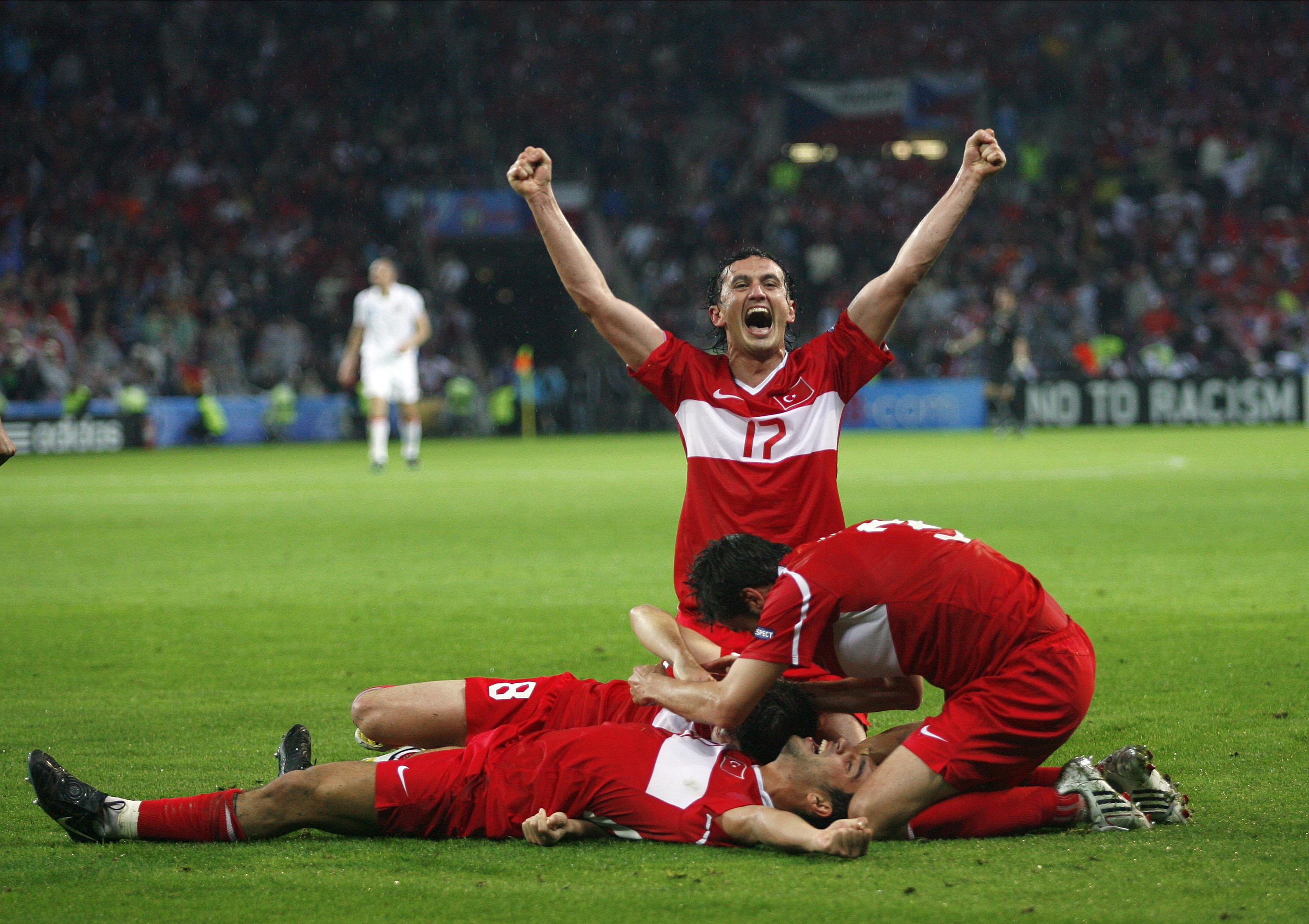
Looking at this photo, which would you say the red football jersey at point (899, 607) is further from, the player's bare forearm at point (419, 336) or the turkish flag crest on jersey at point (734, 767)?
the player's bare forearm at point (419, 336)

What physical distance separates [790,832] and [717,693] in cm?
A: 42

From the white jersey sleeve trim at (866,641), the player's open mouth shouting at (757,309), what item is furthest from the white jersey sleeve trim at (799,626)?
the player's open mouth shouting at (757,309)

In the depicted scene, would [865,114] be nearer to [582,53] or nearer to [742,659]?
[582,53]

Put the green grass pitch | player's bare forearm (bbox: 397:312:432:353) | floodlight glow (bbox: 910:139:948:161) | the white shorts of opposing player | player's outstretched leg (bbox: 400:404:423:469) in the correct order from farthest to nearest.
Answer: floodlight glow (bbox: 910:139:948:161) < the white shorts of opposing player < player's outstretched leg (bbox: 400:404:423:469) < player's bare forearm (bbox: 397:312:432:353) < the green grass pitch

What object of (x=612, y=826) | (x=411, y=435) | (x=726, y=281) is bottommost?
(x=612, y=826)

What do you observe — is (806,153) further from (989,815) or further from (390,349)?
(989,815)

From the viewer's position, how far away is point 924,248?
4.88m

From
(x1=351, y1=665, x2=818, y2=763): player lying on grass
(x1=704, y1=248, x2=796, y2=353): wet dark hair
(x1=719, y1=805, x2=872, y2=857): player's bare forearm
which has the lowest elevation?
(x1=719, y1=805, x2=872, y2=857): player's bare forearm

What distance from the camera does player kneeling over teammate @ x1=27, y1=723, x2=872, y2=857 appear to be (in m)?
3.95

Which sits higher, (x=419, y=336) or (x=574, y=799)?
(x=419, y=336)

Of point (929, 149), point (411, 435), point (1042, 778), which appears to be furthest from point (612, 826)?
point (929, 149)

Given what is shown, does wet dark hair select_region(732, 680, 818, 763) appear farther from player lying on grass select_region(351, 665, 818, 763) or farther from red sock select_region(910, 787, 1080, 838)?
red sock select_region(910, 787, 1080, 838)

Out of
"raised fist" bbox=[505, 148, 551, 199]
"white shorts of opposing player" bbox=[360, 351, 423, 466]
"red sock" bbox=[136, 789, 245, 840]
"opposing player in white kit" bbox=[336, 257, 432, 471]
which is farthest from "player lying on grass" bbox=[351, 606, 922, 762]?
"white shorts of opposing player" bbox=[360, 351, 423, 466]

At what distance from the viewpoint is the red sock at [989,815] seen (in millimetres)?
3979
